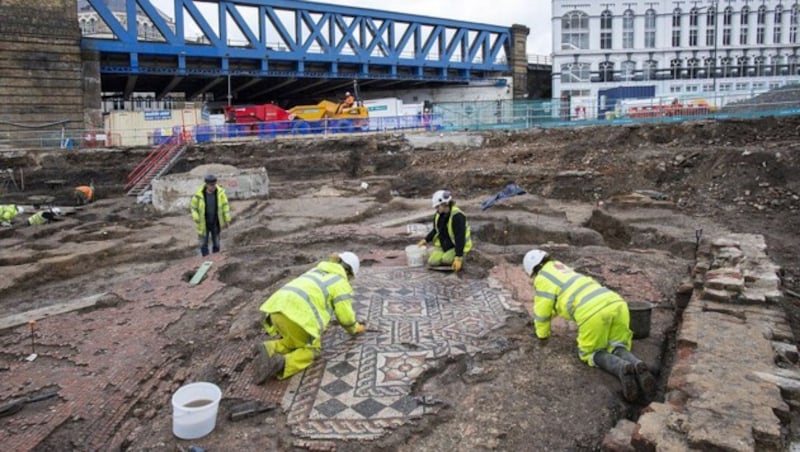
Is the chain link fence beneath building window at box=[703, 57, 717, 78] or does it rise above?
beneath

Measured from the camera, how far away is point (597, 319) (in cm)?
523

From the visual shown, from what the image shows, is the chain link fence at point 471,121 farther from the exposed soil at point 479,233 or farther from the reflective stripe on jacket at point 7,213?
the reflective stripe on jacket at point 7,213

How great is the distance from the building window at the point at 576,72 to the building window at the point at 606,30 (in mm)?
2367

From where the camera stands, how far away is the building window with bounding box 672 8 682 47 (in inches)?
2010

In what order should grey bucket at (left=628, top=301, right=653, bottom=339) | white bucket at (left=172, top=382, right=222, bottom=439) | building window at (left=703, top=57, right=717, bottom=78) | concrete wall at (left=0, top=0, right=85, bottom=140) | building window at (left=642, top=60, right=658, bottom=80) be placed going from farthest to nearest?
1. building window at (left=703, top=57, right=717, bottom=78)
2. building window at (left=642, top=60, right=658, bottom=80)
3. concrete wall at (left=0, top=0, right=85, bottom=140)
4. grey bucket at (left=628, top=301, right=653, bottom=339)
5. white bucket at (left=172, top=382, right=222, bottom=439)

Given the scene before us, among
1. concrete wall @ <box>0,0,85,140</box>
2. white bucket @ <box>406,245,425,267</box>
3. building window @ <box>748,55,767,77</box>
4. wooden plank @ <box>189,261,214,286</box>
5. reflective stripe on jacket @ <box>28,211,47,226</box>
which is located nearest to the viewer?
wooden plank @ <box>189,261,214,286</box>

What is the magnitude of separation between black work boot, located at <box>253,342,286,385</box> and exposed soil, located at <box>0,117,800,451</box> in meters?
0.40

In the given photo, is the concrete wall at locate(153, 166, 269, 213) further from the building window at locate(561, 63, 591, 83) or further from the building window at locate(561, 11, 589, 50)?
the building window at locate(561, 11, 589, 50)

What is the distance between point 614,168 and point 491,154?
5.54 m

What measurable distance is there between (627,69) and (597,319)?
172ft

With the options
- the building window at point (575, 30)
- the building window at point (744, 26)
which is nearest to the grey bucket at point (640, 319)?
the building window at point (575, 30)

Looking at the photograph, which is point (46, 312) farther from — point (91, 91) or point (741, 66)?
point (741, 66)

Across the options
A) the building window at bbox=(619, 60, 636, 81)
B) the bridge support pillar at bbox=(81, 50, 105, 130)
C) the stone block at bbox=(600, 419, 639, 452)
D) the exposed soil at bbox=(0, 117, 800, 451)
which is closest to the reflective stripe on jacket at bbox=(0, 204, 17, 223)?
the exposed soil at bbox=(0, 117, 800, 451)

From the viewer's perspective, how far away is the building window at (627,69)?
5162cm
